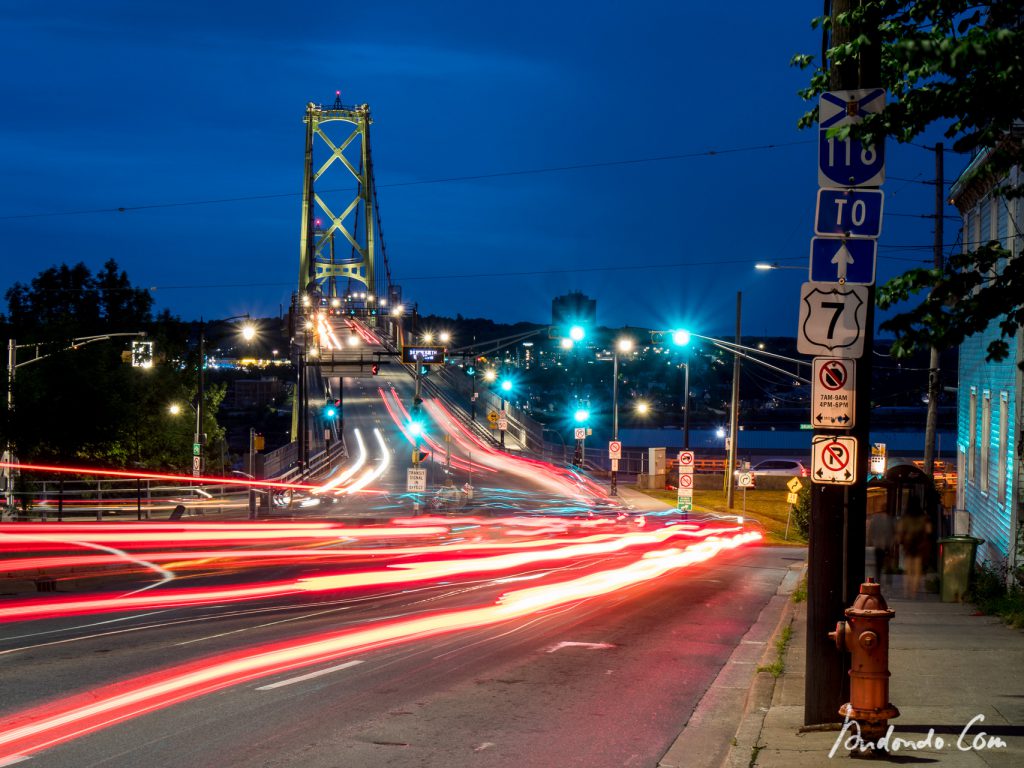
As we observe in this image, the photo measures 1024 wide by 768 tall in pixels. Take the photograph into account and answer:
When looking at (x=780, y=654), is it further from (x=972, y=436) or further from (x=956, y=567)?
(x=972, y=436)

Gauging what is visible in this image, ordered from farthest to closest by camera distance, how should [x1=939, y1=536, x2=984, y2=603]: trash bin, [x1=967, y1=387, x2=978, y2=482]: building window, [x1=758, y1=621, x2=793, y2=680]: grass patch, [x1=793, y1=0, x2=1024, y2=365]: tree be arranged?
[x1=967, y1=387, x2=978, y2=482]: building window → [x1=939, y1=536, x2=984, y2=603]: trash bin → [x1=758, y1=621, x2=793, y2=680]: grass patch → [x1=793, y1=0, x2=1024, y2=365]: tree

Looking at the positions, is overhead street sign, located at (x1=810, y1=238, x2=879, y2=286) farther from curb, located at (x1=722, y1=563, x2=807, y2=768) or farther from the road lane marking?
the road lane marking

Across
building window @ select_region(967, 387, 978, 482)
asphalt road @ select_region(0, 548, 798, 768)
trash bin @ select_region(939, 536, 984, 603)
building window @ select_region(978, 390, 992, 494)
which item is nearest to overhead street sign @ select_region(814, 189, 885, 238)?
asphalt road @ select_region(0, 548, 798, 768)

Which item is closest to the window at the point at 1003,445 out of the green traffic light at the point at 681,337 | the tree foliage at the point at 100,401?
the green traffic light at the point at 681,337

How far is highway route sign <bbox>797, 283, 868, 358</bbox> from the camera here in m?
9.19

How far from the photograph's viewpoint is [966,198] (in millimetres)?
27422

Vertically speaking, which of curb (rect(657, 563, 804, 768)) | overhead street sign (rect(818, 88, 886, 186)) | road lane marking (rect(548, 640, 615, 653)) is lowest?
road lane marking (rect(548, 640, 615, 653))

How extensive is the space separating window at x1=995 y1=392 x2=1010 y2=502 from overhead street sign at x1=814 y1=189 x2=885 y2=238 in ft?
45.8

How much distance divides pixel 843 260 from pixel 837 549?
2276 millimetres

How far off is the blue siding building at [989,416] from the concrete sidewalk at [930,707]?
18.7ft

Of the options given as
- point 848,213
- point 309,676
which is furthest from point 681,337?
point 848,213

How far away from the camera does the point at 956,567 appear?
18688 millimetres

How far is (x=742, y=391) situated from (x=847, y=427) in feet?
468

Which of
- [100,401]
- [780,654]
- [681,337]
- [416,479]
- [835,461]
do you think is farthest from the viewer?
Result: [100,401]
